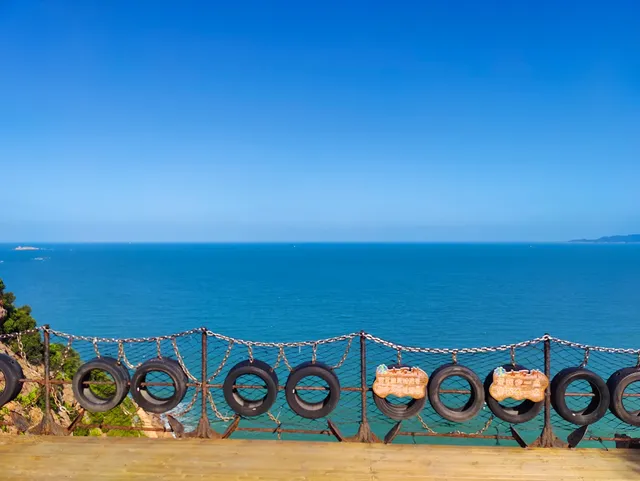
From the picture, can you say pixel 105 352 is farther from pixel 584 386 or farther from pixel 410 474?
pixel 584 386

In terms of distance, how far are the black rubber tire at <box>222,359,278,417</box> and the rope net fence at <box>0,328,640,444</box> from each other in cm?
10

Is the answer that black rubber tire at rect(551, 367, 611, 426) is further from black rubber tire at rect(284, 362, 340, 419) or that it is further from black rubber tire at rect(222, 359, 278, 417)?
black rubber tire at rect(222, 359, 278, 417)

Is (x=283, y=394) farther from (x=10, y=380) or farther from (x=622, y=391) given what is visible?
(x=622, y=391)

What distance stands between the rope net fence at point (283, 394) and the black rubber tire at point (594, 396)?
24cm

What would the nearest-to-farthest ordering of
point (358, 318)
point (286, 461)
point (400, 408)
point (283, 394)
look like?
point (286, 461), point (400, 408), point (283, 394), point (358, 318)

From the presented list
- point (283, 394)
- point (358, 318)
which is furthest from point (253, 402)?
point (358, 318)

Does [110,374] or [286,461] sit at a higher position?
[110,374]

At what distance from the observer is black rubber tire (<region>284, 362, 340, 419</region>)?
5938mm

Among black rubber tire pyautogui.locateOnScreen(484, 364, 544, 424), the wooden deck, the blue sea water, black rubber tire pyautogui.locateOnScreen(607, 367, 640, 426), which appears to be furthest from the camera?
the blue sea water

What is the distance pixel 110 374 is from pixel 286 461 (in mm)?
2834

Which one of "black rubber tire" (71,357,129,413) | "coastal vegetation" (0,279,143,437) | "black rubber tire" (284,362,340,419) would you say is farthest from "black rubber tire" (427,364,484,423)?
"coastal vegetation" (0,279,143,437)

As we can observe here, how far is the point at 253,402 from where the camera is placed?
6164mm

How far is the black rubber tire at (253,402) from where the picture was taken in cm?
599

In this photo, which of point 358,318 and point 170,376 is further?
point 358,318
